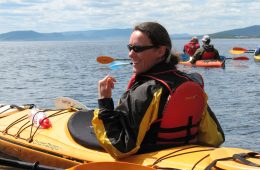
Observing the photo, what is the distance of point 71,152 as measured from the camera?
3.88 m

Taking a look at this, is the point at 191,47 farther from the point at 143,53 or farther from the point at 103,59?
the point at 143,53

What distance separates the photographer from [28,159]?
4.26m

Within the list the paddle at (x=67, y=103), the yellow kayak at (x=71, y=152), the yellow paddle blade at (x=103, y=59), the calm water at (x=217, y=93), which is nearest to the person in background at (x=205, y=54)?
the calm water at (x=217, y=93)

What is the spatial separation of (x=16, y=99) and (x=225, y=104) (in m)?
6.52

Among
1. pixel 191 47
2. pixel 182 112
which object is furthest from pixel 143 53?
pixel 191 47

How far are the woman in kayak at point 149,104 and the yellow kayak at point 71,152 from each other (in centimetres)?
14

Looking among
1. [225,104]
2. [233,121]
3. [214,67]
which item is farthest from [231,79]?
[233,121]

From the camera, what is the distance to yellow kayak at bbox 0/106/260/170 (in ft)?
9.95

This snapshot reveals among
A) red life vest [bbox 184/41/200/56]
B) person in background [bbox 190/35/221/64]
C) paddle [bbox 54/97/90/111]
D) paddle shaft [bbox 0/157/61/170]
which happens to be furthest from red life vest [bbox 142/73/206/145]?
red life vest [bbox 184/41/200/56]

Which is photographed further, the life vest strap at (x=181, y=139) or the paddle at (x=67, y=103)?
the paddle at (x=67, y=103)

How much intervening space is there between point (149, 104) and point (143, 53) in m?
0.39

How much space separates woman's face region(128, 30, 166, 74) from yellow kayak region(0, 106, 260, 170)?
659 mm

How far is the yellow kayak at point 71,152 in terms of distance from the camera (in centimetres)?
303

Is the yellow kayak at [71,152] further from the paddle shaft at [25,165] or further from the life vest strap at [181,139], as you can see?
the paddle shaft at [25,165]
